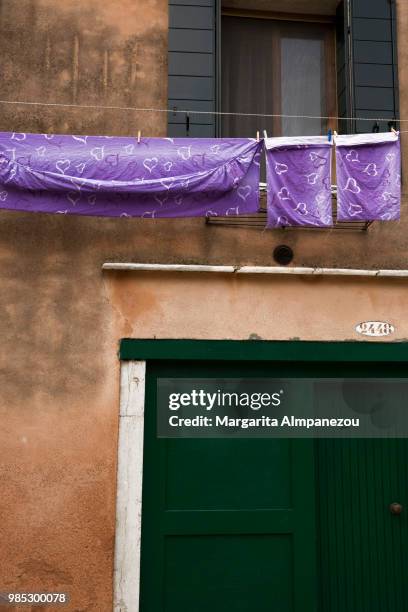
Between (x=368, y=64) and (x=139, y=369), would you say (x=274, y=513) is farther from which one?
(x=368, y=64)

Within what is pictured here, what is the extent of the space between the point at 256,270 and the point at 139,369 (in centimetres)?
128

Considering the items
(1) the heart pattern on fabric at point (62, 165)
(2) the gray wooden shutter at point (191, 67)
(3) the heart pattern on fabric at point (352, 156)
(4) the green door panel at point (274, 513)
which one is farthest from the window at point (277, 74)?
(4) the green door panel at point (274, 513)

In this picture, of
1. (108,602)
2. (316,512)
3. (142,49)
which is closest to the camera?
(108,602)

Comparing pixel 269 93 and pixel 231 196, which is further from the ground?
pixel 269 93

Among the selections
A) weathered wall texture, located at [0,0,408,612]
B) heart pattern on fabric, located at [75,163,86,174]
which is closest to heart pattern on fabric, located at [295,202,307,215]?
weathered wall texture, located at [0,0,408,612]

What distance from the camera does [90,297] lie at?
19.1 ft

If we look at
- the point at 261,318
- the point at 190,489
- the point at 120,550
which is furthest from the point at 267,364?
the point at 120,550

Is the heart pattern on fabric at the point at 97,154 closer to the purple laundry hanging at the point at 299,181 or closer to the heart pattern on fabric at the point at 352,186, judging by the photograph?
the purple laundry hanging at the point at 299,181

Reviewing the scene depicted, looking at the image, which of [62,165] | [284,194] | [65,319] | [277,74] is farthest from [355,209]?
[65,319]

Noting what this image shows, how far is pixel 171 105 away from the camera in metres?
6.10

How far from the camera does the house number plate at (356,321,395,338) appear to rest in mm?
6023

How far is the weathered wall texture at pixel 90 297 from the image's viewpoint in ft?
18.1

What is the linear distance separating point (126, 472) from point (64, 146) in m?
2.67

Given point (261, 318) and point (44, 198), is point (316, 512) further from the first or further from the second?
point (44, 198)
